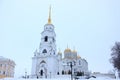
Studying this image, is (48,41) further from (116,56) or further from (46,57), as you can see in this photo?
(116,56)

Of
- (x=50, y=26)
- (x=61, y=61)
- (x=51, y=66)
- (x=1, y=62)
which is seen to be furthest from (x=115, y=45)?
(x=1, y=62)

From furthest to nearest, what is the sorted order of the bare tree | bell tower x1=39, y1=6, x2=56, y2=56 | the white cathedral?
1. bell tower x1=39, y1=6, x2=56, y2=56
2. the white cathedral
3. the bare tree

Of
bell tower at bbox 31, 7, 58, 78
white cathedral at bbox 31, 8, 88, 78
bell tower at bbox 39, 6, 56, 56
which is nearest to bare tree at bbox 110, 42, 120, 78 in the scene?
white cathedral at bbox 31, 8, 88, 78

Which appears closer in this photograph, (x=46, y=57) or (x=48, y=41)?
(x=46, y=57)

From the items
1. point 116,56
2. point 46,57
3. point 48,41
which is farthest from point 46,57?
point 116,56

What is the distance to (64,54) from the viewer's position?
7556 centimetres

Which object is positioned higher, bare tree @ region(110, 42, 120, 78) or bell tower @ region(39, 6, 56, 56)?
bell tower @ region(39, 6, 56, 56)

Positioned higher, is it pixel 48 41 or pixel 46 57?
pixel 48 41

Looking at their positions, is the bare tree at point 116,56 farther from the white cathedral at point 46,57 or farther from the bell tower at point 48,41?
the bell tower at point 48,41

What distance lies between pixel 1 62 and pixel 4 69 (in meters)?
2.71

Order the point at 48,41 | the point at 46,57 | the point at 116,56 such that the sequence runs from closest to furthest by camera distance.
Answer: the point at 116,56 < the point at 46,57 < the point at 48,41

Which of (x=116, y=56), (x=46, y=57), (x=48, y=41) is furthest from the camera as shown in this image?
(x=48, y=41)

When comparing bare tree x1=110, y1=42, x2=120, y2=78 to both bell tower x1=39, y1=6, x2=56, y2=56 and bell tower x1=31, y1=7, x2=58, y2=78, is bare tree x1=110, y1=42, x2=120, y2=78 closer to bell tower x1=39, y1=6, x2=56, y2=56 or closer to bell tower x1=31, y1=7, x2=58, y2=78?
bell tower x1=31, y1=7, x2=58, y2=78

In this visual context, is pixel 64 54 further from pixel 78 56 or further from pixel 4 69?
pixel 4 69
